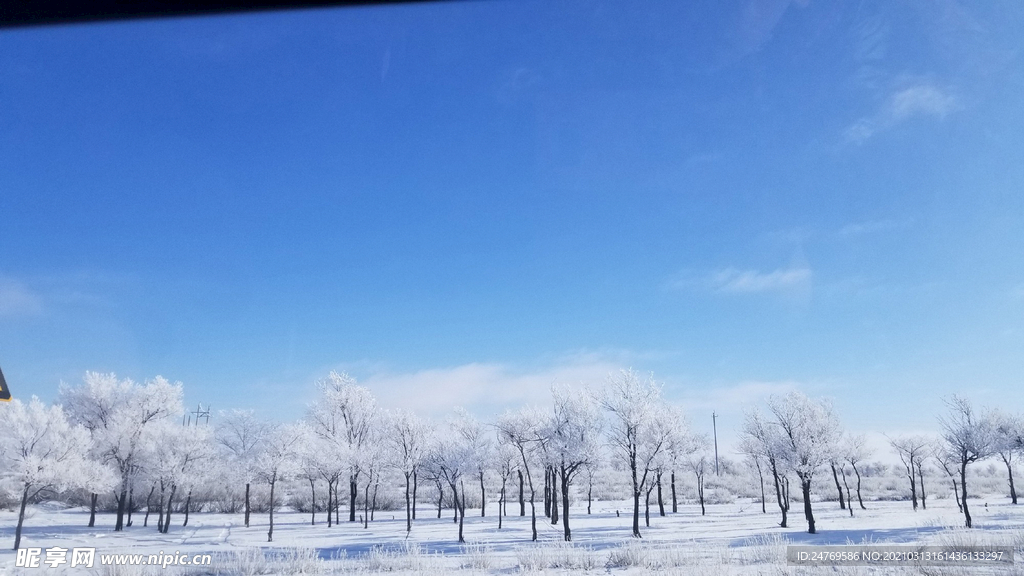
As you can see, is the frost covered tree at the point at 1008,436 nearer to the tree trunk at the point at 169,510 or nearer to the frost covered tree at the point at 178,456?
the tree trunk at the point at 169,510

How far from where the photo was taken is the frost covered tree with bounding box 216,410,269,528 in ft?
118

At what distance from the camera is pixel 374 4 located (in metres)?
8.06

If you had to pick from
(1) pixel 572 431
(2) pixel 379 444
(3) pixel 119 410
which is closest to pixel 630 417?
(1) pixel 572 431

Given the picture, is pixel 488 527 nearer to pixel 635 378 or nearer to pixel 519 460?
pixel 519 460

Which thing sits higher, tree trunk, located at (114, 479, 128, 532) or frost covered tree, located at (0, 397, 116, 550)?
frost covered tree, located at (0, 397, 116, 550)

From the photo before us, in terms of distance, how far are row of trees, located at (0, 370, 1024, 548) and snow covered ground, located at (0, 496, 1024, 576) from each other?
5.67ft

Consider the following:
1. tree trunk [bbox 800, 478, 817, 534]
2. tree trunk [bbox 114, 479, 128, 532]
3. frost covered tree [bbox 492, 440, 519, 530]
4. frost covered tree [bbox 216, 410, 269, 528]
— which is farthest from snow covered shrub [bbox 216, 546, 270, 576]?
frost covered tree [bbox 492, 440, 519, 530]

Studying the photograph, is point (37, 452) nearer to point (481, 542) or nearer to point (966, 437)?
point (481, 542)

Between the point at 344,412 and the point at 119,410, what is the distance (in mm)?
15027

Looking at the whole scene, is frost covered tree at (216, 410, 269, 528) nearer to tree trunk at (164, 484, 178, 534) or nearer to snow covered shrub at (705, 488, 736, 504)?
tree trunk at (164, 484, 178, 534)

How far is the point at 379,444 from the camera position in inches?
1642

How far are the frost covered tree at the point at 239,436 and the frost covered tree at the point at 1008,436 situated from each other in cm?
4857

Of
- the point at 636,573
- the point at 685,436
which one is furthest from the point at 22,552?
the point at 685,436

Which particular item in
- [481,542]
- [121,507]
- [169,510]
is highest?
[121,507]
